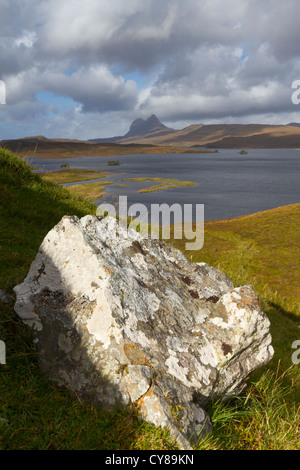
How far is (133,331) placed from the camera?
482 centimetres

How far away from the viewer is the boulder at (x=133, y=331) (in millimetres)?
4355

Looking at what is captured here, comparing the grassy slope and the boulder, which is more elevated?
the boulder

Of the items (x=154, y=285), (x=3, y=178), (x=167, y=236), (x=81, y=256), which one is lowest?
(x=167, y=236)

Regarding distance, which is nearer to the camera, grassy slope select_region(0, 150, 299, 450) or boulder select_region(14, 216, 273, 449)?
grassy slope select_region(0, 150, 299, 450)

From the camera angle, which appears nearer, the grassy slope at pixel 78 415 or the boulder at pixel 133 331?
the grassy slope at pixel 78 415

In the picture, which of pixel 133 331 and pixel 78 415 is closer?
pixel 78 415

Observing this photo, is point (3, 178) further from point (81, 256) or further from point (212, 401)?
point (212, 401)

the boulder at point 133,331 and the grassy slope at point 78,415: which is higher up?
the boulder at point 133,331

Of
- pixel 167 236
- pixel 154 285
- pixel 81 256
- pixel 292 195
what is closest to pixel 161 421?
pixel 154 285

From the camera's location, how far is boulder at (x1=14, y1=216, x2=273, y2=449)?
14.3 ft

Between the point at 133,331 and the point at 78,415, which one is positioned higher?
the point at 133,331

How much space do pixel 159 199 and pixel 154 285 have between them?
56181 millimetres

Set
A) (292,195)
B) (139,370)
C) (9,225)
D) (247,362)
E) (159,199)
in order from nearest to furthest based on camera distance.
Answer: (139,370)
(247,362)
(9,225)
(159,199)
(292,195)

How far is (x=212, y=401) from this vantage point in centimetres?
493
